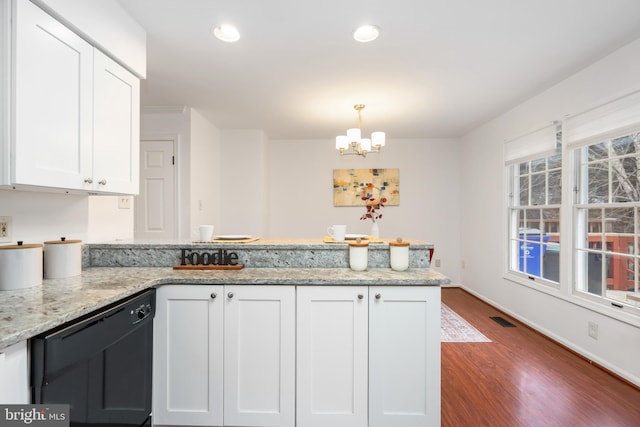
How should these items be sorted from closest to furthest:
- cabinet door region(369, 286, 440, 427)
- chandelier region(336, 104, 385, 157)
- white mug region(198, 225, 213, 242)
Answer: cabinet door region(369, 286, 440, 427), white mug region(198, 225, 213, 242), chandelier region(336, 104, 385, 157)

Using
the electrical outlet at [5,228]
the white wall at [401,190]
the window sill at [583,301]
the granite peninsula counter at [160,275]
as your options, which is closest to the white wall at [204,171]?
the white wall at [401,190]

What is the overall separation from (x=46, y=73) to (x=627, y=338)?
12.0 feet

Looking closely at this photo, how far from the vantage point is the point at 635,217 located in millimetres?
2158

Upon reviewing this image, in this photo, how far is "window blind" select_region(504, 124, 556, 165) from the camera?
2.89m

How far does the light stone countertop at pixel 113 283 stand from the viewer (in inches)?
37.5

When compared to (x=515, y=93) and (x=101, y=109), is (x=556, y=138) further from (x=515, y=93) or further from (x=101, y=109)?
(x=101, y=109)

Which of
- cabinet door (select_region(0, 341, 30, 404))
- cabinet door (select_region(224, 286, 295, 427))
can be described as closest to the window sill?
cabinet door (select_region(224, 286, 295, 427))

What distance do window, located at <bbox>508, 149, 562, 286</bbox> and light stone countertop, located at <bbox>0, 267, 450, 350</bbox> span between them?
6.81ft

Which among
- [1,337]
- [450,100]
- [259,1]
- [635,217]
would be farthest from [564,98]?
[1,337]

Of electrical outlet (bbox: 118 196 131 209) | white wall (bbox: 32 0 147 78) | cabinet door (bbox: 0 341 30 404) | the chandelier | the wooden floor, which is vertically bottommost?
the wooden floor

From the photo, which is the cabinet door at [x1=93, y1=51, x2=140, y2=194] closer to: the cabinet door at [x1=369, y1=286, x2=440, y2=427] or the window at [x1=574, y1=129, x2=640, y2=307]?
the cabinet door at [x1=369, y1=286, x2=440, y2=427]

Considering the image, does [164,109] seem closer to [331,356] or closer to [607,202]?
[331,356]

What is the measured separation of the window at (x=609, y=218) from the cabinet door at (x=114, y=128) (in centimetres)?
330

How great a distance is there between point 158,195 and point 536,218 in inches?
161
